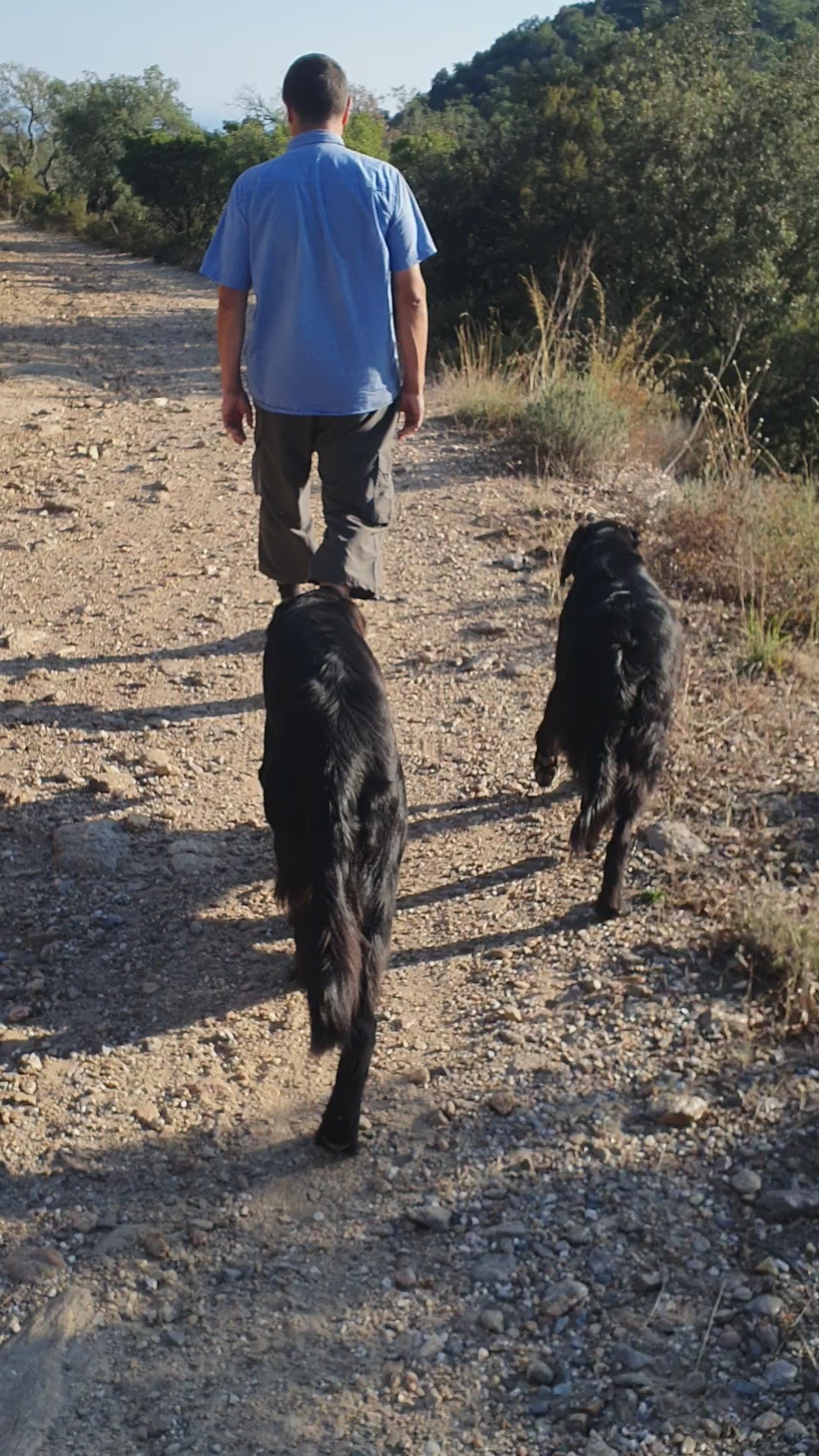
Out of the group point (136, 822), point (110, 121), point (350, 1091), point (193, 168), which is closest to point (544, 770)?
point (136, 822)

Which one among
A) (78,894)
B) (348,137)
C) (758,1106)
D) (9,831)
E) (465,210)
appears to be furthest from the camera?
(348,137)

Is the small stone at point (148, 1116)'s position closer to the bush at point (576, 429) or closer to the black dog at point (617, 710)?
the black dog at point (617, 710)

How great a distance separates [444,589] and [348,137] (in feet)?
39.4

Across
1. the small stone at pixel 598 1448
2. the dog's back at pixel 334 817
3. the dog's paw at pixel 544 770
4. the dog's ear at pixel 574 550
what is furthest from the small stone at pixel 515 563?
the small stone at pixel 598 1448

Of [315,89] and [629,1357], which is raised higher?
[315,89]

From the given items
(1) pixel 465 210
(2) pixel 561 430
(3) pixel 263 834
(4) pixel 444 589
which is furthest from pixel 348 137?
(3) pixel 263 834

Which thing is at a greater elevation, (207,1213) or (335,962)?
(335,962)

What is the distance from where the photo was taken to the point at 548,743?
422 cm

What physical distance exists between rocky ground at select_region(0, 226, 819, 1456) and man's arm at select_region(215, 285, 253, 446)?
3.85 ft

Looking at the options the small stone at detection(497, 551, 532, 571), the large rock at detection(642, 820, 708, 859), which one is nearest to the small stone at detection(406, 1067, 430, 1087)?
the large rock at detection(642, 820, 708, 859)

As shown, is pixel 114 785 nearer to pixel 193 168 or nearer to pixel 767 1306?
pixel 767 1306

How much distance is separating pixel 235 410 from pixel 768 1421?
319cm

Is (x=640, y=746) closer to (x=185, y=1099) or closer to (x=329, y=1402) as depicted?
(x=185, y=1099)

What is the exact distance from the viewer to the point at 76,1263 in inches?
103
